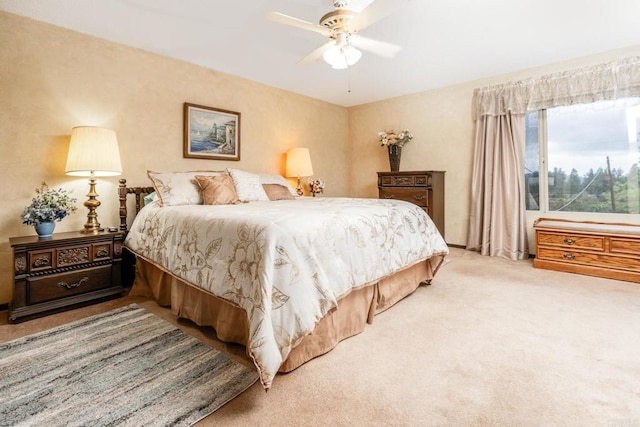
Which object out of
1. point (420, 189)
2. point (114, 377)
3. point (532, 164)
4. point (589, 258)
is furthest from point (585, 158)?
point (114, 377)

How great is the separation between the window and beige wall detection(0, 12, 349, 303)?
3642 millimetres

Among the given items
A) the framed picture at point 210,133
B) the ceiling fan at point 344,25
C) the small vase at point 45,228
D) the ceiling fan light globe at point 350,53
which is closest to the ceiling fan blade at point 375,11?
the ceiling fan at point 344,25

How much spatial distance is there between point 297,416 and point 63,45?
3.52 m

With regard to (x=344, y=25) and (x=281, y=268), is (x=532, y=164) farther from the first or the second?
(x=281, y=268)

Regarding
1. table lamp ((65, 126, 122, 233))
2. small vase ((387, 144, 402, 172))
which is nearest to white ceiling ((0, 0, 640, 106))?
table lamp ((65, 126, 122, 233))

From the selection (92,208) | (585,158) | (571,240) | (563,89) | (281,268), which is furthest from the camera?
(585,158)

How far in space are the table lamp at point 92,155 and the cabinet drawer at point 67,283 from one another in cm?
38

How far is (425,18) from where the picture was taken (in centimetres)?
276

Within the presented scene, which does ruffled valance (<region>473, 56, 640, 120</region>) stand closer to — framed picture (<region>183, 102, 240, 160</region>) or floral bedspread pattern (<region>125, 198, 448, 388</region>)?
floral bedspread pattern (<region>125, 198, 448, 388</region>)

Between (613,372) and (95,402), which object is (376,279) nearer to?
(613,372)

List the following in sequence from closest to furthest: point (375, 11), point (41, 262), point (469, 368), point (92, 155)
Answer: point (469, 368), point (375, 11), point (41, 262), point (92, 155)

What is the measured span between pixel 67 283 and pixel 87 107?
1607 millimetres

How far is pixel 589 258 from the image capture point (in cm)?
333

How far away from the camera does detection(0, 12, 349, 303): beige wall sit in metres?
2.62
